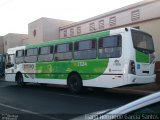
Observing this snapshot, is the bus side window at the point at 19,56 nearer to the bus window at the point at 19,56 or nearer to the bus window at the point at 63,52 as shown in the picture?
the bus window at the point at 19,56

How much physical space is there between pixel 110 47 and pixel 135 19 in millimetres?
10624

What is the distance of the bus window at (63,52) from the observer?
608 inches

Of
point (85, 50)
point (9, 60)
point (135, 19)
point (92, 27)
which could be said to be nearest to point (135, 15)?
point (135, 19)

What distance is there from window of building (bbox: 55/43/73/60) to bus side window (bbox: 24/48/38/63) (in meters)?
2.29

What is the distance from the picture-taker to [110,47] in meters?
13.2

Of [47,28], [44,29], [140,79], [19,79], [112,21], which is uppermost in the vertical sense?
[47,28]

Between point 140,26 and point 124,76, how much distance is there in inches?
437

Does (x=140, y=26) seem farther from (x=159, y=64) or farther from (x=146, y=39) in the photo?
(x=146, y=39)

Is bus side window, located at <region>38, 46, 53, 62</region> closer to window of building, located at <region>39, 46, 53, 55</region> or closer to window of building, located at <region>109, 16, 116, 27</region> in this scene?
window of building, located at <region>39, 46, 53, 55</region>

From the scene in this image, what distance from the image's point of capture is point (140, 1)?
22.9 m

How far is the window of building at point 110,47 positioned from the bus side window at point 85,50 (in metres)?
0.44

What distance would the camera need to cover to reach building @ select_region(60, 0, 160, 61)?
21250mm

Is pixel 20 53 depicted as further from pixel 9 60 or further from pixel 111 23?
pixel 111 23

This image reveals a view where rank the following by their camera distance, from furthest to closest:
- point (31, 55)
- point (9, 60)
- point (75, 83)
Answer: point (9, 60), point (31, 55), point (75, 83)
